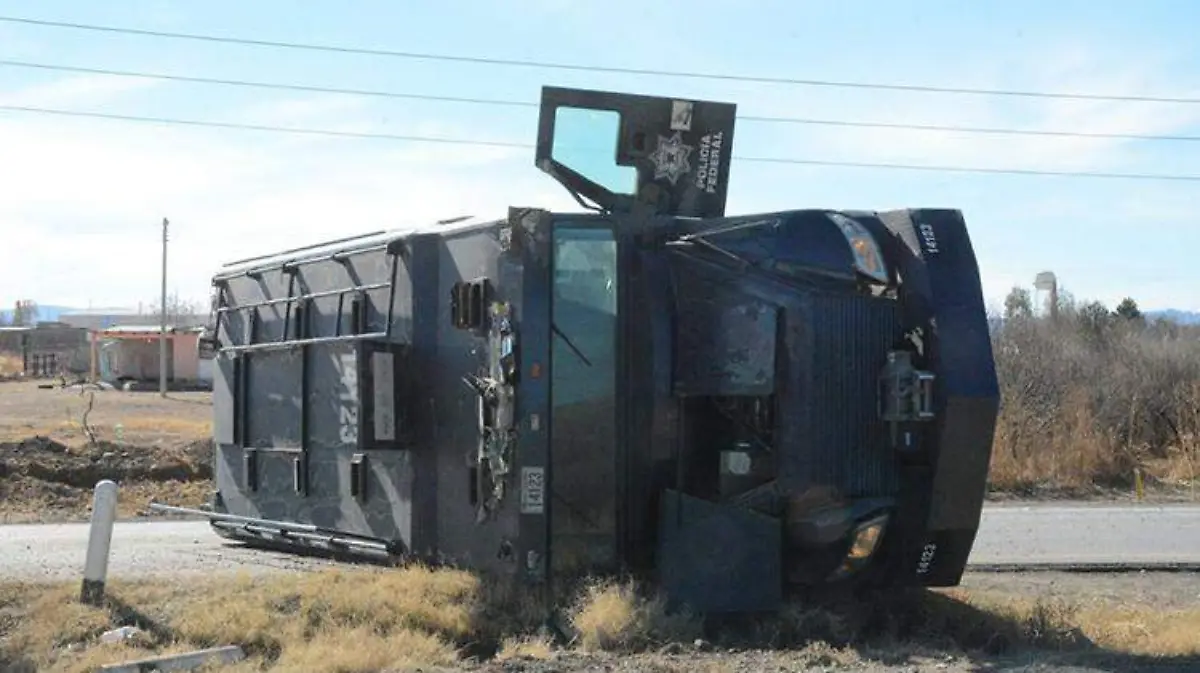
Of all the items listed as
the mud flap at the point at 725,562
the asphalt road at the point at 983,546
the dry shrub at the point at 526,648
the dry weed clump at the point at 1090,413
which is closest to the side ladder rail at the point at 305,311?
the asphalt road at the point at 983,546

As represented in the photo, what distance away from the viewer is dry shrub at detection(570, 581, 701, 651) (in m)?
7.41

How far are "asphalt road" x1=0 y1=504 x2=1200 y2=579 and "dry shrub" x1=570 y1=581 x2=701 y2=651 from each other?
2.99 meters

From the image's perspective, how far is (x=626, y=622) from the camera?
748 cm

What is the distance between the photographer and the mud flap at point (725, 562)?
7.82 meters

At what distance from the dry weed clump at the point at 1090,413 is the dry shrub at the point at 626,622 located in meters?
15.2

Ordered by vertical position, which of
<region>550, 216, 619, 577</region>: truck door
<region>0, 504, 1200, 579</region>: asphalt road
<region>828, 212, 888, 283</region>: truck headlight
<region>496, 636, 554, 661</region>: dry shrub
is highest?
<region>828, 212, 888, 283</region>: truck headlight

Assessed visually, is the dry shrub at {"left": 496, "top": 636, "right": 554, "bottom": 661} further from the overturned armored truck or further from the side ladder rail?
the side ladder rail

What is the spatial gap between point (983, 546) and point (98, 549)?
8.83 m

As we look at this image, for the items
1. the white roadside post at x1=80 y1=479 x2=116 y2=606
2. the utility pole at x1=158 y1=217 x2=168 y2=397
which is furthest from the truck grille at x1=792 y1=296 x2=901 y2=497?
the utility pole at x1=158 y1=217 x2=168 y2=397

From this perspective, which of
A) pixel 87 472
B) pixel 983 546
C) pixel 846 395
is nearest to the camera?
pixel 846 395

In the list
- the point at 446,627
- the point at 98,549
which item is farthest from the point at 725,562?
the point at 98,549

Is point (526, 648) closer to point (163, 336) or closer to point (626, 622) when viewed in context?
point (626, 622)

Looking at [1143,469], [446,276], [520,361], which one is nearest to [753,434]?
[520,361]

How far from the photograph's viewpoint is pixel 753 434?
8102mm
